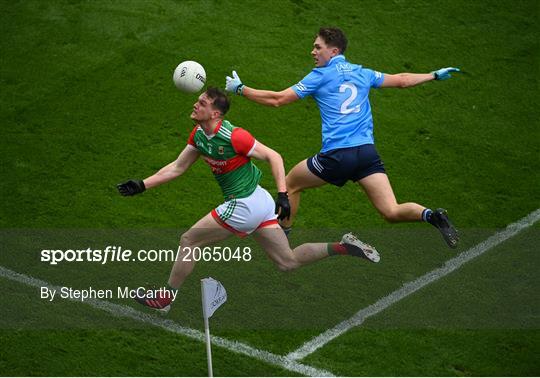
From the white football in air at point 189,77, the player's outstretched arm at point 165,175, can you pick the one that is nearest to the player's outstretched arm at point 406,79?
the white football in air at point 189,77

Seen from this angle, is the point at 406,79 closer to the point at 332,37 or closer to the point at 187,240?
the point at 332,37

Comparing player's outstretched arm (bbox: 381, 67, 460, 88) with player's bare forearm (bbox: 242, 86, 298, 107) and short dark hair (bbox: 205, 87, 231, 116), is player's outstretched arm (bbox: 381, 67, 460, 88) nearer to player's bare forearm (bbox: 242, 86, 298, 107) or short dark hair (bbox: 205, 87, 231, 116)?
player's bare forearm (bbox: 242, 86, 298, 107)

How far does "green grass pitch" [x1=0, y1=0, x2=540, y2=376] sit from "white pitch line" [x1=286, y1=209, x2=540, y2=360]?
0.09m

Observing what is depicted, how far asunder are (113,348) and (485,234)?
16.0 ft

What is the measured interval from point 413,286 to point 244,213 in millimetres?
2325

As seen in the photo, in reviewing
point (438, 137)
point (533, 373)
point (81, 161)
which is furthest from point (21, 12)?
point (533, 373)

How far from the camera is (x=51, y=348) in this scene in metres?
10.3

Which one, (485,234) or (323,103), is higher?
(323,103)

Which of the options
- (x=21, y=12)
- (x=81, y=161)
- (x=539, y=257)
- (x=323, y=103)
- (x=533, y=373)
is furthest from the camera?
(x=21, y=12)

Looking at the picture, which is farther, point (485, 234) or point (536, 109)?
point (536, 109)

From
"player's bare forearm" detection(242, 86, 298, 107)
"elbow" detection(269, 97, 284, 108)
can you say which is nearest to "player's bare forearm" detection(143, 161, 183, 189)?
"player's bare forearm" detection(242, 86, 298, 107)

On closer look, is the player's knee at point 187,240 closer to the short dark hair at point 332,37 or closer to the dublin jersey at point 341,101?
the dublin jersey at point 341,101

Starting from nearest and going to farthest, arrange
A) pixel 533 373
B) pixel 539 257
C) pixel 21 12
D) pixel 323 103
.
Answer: pixel 533 373 → pixel 323 103 → pixel 539 257 → pixel 21 12

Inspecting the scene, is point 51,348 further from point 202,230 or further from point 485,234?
point 485,234
